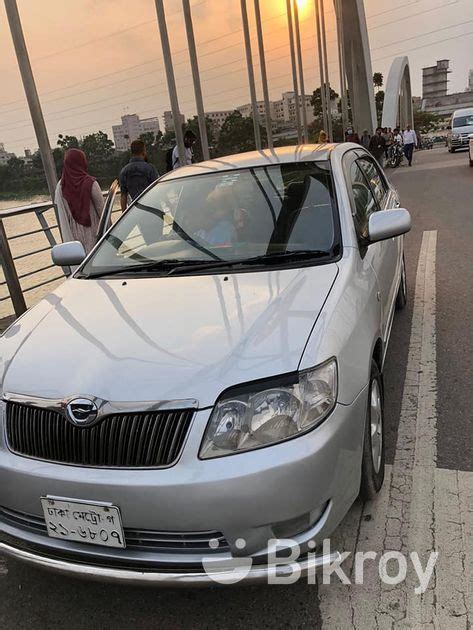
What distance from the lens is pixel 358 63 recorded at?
39031mm

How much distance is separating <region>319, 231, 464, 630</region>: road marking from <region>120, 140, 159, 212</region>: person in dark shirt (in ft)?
16.3

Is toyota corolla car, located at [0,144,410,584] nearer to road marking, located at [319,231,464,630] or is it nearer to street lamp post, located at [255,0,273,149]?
road marking, located at [319,231,464,630]

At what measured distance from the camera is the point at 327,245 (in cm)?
287

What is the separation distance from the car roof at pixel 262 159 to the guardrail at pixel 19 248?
8.20ft

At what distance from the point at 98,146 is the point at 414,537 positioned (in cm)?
754

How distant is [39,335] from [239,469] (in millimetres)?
1228

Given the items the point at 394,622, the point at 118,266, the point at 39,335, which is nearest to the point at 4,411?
the point at 39,335

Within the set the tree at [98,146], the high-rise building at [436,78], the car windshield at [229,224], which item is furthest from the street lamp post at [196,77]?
the high-rise building at [436,78]

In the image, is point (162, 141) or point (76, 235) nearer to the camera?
point (76, 235)

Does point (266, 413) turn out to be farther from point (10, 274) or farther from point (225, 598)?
point (10, 274)

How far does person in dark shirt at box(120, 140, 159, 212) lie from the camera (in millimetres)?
7176

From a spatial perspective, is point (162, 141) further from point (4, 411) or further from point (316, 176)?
point (4, 411)

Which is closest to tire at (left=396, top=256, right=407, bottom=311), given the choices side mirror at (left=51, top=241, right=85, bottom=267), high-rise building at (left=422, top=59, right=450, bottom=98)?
side mirror at (left=51, top=241, right=85, bottom=267)

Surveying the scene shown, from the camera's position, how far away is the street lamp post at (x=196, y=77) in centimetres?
1274
